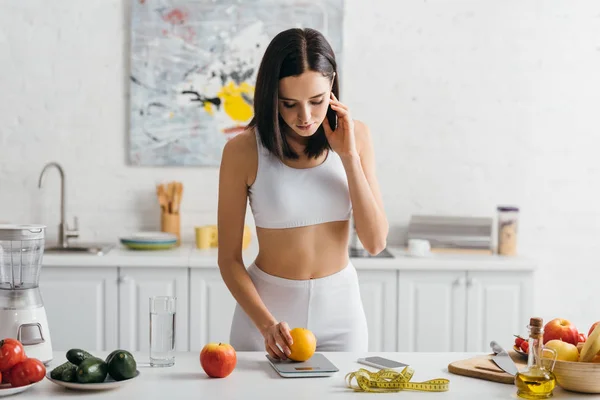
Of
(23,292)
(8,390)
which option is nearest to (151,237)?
(23,292)

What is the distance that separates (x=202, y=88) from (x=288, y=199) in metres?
1.95

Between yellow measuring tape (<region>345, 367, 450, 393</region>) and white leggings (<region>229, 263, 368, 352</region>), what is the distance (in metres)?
0.52

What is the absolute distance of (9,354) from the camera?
1.87 m

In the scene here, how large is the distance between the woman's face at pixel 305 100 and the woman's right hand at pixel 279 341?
0.56 m

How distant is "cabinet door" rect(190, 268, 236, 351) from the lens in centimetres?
387

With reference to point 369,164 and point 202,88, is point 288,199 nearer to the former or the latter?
point 369,164

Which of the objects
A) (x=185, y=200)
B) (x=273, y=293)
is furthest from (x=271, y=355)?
(x=185, y=200)

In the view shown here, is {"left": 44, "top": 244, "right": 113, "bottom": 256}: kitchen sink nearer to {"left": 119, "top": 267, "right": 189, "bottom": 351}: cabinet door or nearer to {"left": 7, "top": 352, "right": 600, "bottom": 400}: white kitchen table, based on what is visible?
{"left": 119, "top": 267, "right": 189, "bottom": 351}: cabinet door

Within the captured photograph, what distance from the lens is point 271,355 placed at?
2195mm

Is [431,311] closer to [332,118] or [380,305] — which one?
[380,305]

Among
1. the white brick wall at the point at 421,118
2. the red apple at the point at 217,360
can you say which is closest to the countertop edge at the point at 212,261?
the white brick wall at the point at 421,118

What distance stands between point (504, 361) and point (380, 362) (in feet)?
1.06

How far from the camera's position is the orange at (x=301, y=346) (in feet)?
7.00

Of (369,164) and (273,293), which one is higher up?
(369,164)
